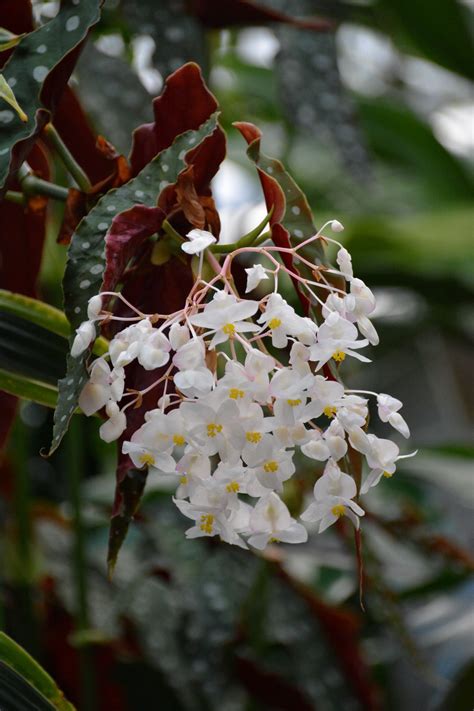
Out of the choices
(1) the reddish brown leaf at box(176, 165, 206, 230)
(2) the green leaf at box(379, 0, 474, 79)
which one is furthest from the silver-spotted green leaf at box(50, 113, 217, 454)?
(2) the green leaf at box(379, 0, 474, 79)

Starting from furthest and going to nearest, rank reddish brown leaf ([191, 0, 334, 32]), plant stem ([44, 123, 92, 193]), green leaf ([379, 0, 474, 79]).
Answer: green leaf ([379, 0, 474, 79])
reddish brown leaf ([191, 0, 334, 32])
plant stem ([44, 123, 92, 193])

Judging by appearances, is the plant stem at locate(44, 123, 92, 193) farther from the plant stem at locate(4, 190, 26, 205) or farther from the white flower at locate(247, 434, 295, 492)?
the white flower at locate(247, 434, 295, 492)

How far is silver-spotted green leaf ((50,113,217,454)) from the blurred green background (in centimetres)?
27

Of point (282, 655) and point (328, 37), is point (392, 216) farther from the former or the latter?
point (282, 655)

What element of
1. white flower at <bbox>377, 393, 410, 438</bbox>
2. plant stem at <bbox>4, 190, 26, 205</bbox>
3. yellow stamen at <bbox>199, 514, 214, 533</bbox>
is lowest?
yellow stamen at <bbox>199, 514, 214, 533</bbox>

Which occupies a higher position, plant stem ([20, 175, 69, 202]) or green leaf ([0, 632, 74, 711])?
plant stem ([20, 175, 69, 202])

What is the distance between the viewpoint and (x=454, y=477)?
101 cm

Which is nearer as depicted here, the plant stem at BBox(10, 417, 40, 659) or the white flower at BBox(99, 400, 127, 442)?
the white flower at BBox(99, 400, 127, 442)

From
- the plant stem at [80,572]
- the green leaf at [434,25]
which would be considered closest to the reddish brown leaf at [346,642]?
the plant stem at [80,572]

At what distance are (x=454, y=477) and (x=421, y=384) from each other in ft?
3.91

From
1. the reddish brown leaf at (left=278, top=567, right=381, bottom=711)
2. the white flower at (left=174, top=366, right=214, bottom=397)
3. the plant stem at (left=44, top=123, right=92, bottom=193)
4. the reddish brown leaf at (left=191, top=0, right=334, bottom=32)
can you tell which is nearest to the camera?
the white flower at (left=174, top=366, right=214, bottom=397)

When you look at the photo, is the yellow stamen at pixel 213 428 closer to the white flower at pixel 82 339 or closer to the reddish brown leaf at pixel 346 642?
the white flower at pixel 82 339

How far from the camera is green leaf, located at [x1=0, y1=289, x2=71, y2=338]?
0.42 metres

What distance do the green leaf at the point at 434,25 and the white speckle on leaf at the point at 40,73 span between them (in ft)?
3.03
